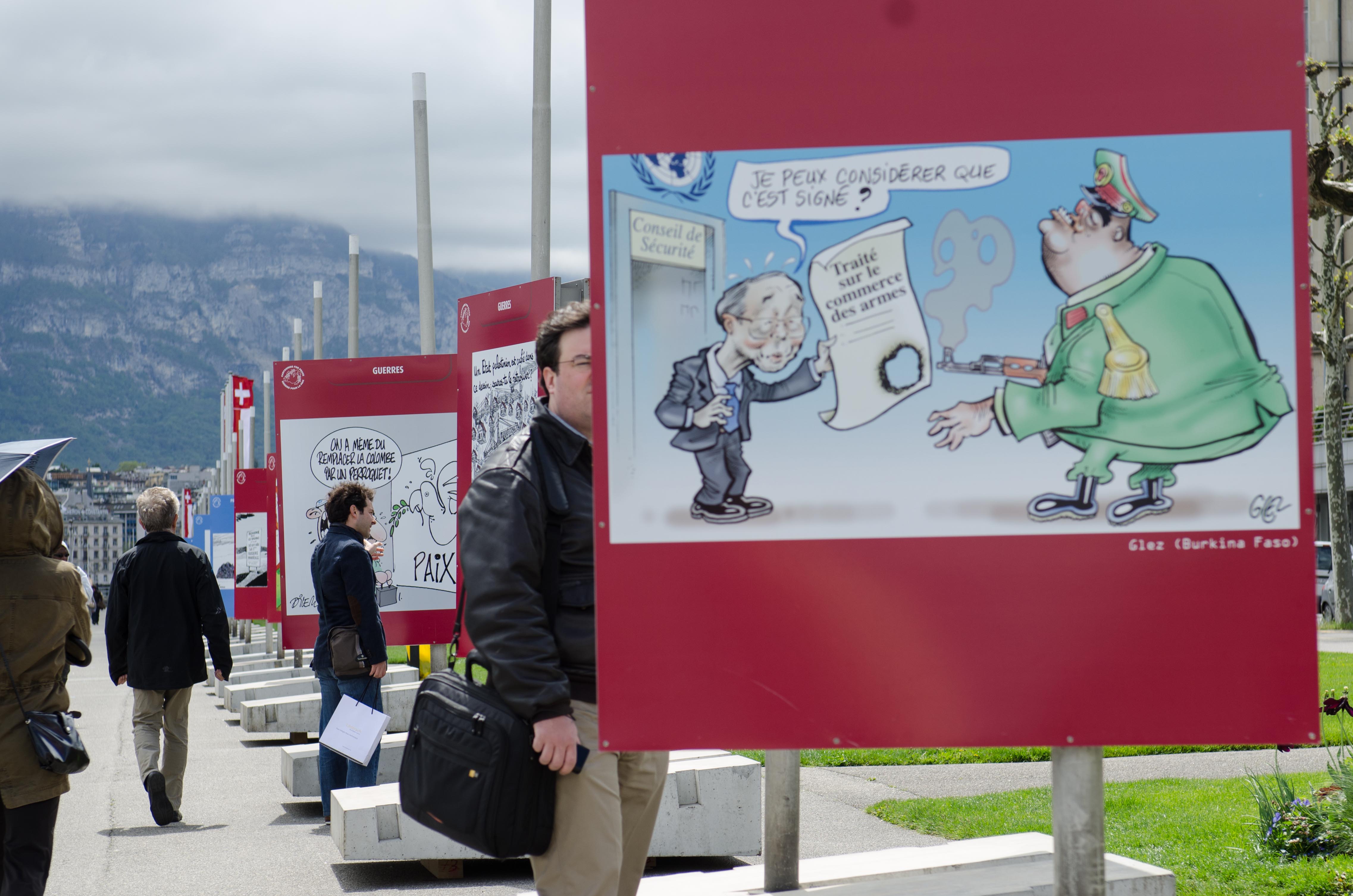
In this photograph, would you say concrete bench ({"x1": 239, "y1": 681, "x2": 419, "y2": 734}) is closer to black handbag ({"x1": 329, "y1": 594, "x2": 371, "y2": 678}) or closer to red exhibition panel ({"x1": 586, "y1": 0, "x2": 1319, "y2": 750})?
black handbag ({"x1": 329, "y1": 594, "x2": 371, "y2": 678})

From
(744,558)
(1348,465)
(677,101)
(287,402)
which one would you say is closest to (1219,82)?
(677,101)

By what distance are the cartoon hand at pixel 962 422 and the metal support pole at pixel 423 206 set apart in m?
9.58

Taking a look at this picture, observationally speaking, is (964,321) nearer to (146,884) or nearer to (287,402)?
(146,884)

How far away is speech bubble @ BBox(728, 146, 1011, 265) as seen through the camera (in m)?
2.71

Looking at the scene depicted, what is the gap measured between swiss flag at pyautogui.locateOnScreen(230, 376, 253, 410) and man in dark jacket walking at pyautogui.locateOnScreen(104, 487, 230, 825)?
53.8 feet

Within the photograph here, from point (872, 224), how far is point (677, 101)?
0.45 m

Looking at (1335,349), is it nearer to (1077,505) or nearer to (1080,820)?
(1080,820)

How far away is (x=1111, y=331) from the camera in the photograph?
2.68m

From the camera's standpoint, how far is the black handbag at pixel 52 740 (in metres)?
4.37

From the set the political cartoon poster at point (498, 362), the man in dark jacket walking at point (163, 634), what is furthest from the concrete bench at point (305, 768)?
the political cartoon poster at point (498, 362)

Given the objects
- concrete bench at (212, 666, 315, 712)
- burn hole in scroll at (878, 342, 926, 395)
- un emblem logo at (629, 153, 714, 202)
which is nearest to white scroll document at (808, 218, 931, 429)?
burn hole in scroll at (878, 342, 926, 395)

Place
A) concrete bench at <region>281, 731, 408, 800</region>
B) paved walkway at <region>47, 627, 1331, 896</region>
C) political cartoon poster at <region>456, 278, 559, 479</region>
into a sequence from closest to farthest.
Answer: paved walkway at <region>47, 627, 1331, 896</region> < political cartoon poster at <region>456, 278, 559, 479</region> < concrete bench at <region>281, 731, 408, 800</region>

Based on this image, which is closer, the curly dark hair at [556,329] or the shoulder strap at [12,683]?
the curly dark hair at [556,329]

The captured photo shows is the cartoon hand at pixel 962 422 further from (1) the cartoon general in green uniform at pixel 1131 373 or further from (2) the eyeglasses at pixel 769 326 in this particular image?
(2) the eyeglasses at pixel 769 326
